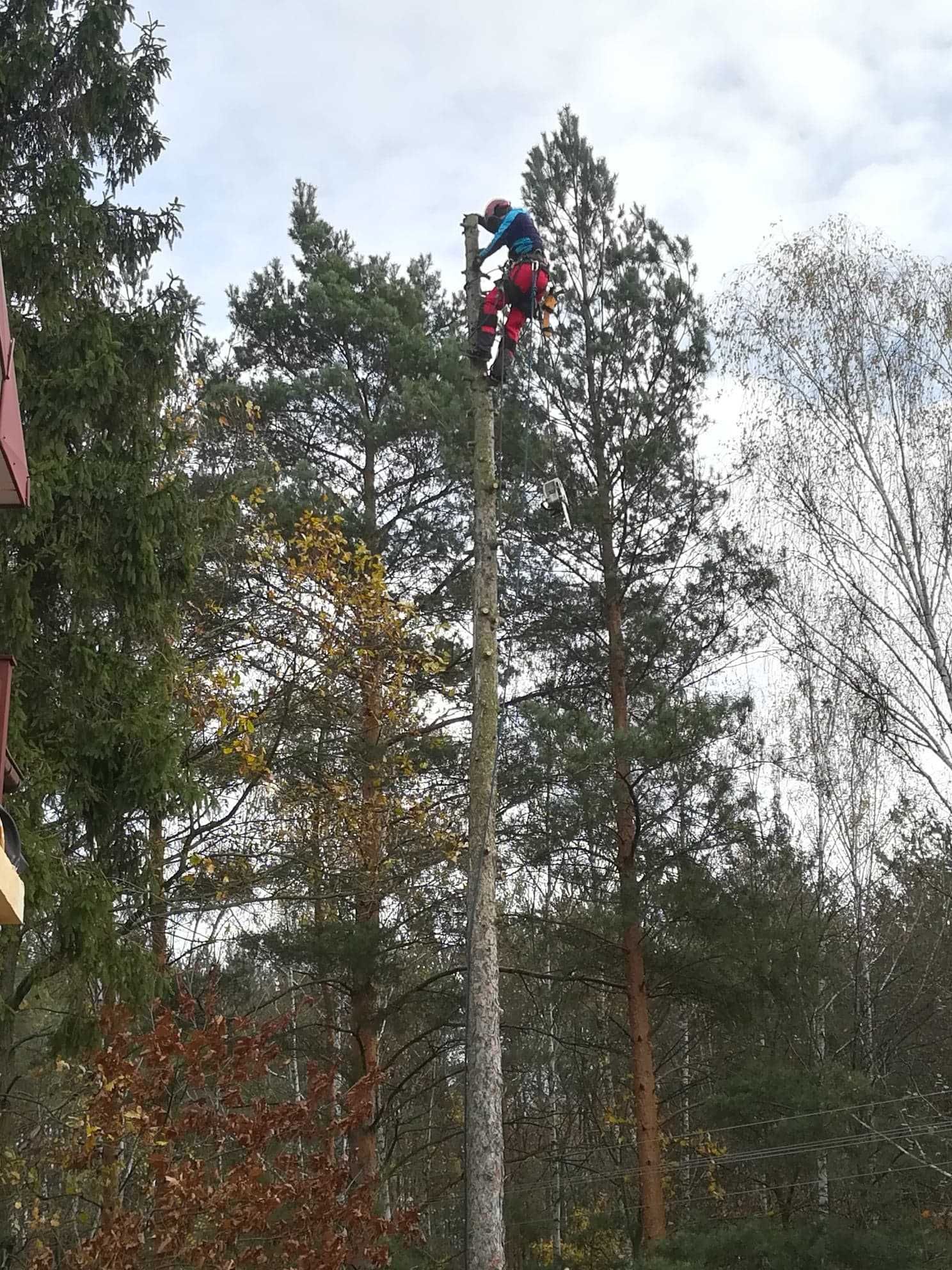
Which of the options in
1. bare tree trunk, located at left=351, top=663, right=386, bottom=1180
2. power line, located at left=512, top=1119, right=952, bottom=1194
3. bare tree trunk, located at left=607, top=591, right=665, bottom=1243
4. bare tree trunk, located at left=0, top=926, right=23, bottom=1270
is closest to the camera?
bare tree trunk, located at left=0, top=926, right=23, bottom=1270

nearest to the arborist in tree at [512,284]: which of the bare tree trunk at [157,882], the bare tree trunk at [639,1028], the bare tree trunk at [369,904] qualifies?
the bare tree trunk at [157,882]

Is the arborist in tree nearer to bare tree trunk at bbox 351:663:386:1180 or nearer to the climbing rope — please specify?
the climbing rope

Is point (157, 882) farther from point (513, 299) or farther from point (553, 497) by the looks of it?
point (513, 299)

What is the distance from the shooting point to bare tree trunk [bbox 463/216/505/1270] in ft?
23.4

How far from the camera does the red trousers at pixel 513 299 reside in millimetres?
8938

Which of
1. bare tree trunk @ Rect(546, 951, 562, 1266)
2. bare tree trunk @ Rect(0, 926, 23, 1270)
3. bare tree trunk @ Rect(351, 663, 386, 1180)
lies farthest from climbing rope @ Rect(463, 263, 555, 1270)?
bare tree trunk @ Rect(546, 951, 562, 1266)

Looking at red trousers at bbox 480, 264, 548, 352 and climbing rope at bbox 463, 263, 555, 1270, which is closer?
climbing rope at bbox 463, 263, 555, 1270

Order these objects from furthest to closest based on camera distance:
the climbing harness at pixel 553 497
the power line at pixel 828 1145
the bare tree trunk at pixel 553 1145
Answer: the bare tree trunk at pixel 553 1145 → the power line at pixel 828 1145 → the climbing harness at pixel 553 497

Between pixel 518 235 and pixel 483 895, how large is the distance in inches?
190

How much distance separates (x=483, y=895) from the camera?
793 cm

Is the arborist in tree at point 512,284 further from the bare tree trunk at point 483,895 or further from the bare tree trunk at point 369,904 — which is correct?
the bare tree trunk at point 369,904

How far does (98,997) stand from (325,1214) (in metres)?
3.55

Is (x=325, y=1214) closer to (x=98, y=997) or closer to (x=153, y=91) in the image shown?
(x=98, y=997)

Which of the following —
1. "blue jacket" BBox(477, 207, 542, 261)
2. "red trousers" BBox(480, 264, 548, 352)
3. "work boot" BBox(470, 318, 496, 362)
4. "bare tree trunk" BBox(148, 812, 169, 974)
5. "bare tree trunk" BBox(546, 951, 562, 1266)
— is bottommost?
"bare tree trunk" BBox(546, 951, 562, 1266)
